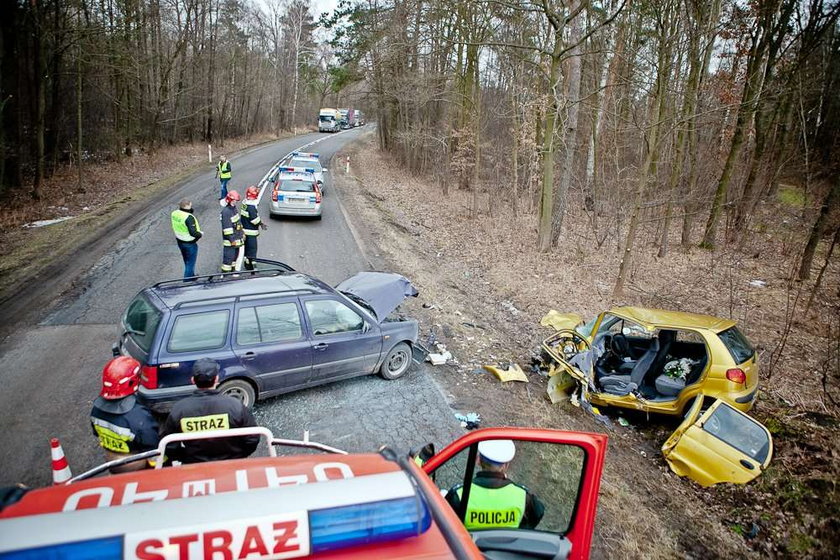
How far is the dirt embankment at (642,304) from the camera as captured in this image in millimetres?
5406

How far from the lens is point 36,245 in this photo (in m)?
12.1

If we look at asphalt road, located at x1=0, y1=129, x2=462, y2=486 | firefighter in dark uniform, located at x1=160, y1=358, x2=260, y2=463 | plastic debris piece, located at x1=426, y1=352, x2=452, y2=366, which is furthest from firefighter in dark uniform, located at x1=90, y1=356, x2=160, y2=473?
plastic debris piece, located at x1=426, y1=352, x2=452, y2=366

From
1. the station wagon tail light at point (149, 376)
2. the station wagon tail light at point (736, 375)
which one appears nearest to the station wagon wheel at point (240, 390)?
the station wagon tail light at point (149, 376)

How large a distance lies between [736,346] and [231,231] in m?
8.92

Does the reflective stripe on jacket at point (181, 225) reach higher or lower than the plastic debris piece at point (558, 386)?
higher

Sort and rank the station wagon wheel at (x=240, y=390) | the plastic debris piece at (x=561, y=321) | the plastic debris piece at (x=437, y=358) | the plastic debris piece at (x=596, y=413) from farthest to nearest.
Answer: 1. the plastic debris piece at (x=561, y=321)
2. the plastic debris piece at (x=437, y=358)
3. the plastic debris piece at (x=596, y=413)
4. the station wagon wheel at (x=240, y=390)

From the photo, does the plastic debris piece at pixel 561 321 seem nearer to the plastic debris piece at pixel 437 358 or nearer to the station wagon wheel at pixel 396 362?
the plastic debris piece at pixel 437 358

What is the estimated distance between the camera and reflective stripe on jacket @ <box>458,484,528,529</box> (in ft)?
10.6

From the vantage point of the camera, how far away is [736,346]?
7.20 meters

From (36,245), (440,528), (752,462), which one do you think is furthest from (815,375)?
(36,245)

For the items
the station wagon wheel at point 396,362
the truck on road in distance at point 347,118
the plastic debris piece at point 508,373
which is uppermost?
the truck on road in distance at point 347,118

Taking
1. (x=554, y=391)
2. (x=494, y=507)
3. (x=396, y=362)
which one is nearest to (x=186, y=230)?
(x=396, y=362)

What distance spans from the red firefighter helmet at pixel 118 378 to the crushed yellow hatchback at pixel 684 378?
5.56 m

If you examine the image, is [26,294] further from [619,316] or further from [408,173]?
[408,173]
